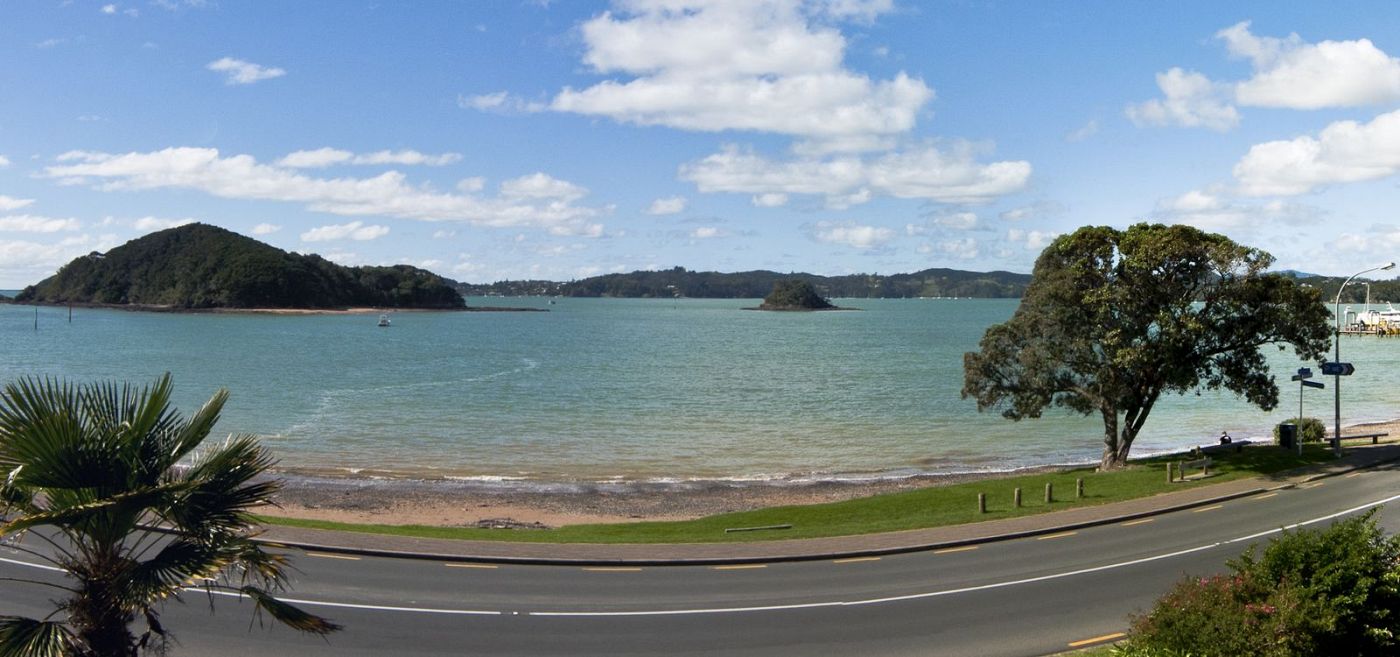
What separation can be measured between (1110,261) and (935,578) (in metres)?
19.3

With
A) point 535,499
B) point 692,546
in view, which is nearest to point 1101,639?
point 692,546

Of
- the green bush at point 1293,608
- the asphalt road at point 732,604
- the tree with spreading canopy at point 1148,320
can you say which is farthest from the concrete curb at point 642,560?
the tree with spreading canopy at point 1148,320

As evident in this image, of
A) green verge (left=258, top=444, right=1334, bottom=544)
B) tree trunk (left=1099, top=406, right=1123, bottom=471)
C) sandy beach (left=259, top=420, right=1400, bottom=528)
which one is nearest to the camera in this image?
green verge (left=258, top=444, right=1334, bottom=544)

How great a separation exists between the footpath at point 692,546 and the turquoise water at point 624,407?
1715 cm

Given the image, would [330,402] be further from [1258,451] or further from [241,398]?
[1258,451]

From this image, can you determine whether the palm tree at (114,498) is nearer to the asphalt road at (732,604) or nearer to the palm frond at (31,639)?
the palm frond at (31,639)

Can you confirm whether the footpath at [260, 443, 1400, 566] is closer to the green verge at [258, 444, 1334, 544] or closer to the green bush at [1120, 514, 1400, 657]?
the green verge at [258, 444, 1334, 544]

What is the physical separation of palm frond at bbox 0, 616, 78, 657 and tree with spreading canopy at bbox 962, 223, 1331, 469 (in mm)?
30766

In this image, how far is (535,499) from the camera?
35.1 m

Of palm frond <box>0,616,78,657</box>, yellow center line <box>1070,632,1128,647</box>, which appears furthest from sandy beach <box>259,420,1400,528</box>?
palm frond <box>0,616,78,657</box>

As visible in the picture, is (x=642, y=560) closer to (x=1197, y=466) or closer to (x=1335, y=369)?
(x=1197, y=466)

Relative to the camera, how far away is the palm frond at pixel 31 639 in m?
8.58

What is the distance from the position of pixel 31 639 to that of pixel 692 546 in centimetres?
1502

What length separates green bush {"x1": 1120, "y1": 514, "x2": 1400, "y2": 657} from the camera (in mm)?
10750
